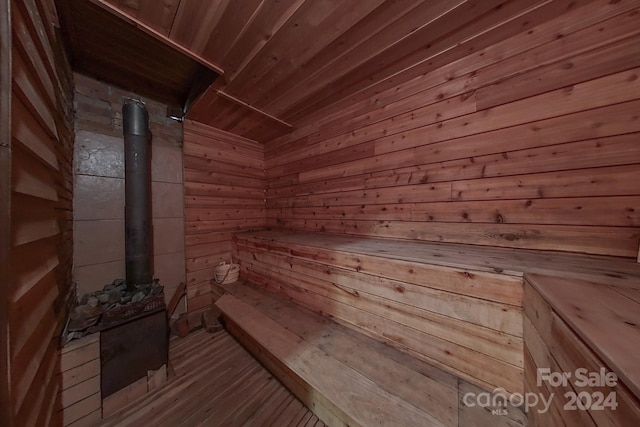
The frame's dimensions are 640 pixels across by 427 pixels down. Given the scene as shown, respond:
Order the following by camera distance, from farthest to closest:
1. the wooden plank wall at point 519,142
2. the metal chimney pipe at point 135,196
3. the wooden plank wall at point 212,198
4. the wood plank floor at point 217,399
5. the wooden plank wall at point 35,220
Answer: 1. the wooden plank wall at point 212,198
2. the metal chimney pipe at point 135,196
3. the wood plank floor at point 217,399
4. the wooden plank wall at point 519,142
5. the wooden plank wall at point 35,220

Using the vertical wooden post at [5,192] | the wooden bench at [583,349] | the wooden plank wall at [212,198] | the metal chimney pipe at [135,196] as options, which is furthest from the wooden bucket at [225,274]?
the wooden bench at [583,349]

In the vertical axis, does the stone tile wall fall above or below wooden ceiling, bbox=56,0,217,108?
below

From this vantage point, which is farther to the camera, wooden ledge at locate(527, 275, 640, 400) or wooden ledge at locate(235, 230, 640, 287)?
wooden ledge at locate(235, 230, 640, 287)

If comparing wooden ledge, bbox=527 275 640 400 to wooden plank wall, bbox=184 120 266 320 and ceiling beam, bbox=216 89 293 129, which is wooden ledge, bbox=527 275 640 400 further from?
wooden plank wall, bbox=184 120 266 320

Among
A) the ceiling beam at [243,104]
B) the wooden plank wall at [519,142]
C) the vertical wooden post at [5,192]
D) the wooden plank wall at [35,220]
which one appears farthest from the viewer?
the ceiling beam at [243,104]

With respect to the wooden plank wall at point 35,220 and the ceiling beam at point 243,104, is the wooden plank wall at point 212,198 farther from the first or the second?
the wooden plank wall at point 35,220

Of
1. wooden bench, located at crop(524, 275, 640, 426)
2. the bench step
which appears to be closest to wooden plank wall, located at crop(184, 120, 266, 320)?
the bench step

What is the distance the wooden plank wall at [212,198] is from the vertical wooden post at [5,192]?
2.17 meters

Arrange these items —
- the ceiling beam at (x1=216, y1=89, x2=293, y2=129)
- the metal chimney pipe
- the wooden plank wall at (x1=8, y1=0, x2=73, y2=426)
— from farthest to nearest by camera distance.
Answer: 1. the ceiling beam at (x1=216, y1=89, x2=293, y2=129)
2. the metal chimney pipe
3. the wooden plank wall at (x1=8, y1=0, x2=73, y2=426)

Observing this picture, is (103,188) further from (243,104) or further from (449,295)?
(449,295)

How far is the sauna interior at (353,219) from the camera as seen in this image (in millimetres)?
823

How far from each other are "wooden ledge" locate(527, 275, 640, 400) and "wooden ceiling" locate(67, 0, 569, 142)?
1.74 m

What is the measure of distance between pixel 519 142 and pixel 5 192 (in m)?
2.73

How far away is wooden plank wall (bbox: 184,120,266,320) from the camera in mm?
2709
